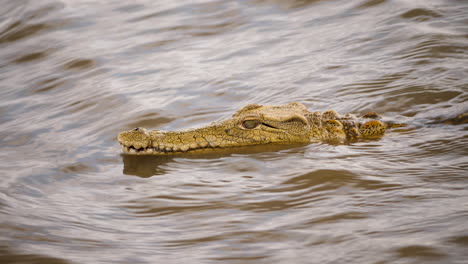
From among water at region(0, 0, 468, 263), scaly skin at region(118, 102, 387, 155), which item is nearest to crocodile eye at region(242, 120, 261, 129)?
scaly skin at region(118, 102, 387, 155)

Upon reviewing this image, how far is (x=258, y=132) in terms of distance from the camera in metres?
5.57

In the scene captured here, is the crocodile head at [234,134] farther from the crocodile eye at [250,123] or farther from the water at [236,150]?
the water at [236,150]

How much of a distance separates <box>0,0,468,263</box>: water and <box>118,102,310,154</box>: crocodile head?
14cm

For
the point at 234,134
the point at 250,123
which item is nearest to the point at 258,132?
the point at 250,123

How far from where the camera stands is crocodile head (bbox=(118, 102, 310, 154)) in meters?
5.41

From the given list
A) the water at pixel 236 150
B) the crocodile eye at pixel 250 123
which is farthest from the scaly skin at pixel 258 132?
the water at pixel 236 150

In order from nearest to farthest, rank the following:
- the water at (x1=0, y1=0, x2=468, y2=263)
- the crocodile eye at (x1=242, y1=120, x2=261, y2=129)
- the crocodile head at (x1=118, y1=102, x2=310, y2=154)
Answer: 1. the water at (x1=0, y1=0, x2=468, y2=263)
2. the crocodile head at (x1=118, y1=102, x2=310, y2=154)
3. the crocodile eye at (x1=242, y1=120, x2=261, y2=129)

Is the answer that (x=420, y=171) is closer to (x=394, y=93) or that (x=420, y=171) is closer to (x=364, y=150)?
(x=364, y=150)

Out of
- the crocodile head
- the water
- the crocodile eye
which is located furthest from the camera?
the crocodile eye

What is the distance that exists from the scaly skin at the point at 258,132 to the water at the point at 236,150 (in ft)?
0.47

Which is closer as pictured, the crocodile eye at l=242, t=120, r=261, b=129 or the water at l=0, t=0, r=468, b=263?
the water at l=0, t=0, r=468, b=263

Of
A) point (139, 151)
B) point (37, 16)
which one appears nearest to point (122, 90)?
point (139, 151)

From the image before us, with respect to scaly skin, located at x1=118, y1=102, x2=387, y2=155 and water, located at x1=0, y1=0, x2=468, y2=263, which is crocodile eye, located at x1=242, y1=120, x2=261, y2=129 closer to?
scaly skin, located at x1=118, y1=102, x2=387, y2=155

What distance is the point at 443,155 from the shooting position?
4.91 metres
